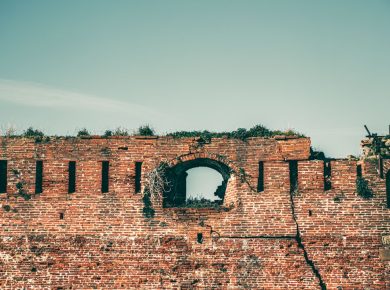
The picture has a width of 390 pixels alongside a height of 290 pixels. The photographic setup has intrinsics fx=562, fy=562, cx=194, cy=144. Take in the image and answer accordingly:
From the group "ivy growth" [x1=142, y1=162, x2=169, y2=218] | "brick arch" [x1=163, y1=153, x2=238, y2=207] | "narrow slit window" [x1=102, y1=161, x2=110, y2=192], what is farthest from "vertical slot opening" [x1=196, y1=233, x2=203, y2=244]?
"narrow slit window" [x1=102, y1=161, x2=110, y2=192]

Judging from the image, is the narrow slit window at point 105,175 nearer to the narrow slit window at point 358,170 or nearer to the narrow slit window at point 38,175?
the narrow slit window at point 38,175

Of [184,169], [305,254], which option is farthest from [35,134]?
[305,254]

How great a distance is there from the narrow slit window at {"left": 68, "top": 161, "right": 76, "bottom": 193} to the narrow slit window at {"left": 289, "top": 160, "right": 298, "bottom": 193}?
5438 mm

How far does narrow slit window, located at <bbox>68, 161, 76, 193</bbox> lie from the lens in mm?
14117

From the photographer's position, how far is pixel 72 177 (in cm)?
1421

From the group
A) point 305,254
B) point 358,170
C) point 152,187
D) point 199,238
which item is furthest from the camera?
point 358,170

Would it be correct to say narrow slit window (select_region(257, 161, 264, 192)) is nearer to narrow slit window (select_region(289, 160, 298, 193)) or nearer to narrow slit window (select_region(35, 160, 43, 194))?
narrow slit window (select_region(289, 160, 298, 193))

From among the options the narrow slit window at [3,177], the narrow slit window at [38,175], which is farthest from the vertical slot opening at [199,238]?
the narrow slit window at [3,177]

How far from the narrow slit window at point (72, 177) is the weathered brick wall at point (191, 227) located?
0.57ft

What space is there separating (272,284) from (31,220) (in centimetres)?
604

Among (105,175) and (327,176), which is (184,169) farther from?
(327,176)

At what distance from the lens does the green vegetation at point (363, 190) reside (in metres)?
13.6

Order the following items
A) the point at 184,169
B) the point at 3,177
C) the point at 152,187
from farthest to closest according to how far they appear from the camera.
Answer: the point at 184,169
the point at 3,177
the point at 152,187

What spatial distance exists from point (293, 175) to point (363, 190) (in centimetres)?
171
